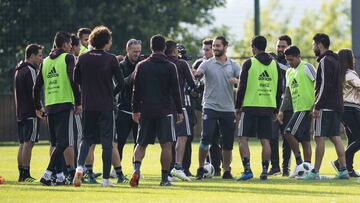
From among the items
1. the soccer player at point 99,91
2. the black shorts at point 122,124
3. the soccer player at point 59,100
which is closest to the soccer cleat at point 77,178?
the soccer player at point 99,91

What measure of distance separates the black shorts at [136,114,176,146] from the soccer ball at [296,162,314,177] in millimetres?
2750

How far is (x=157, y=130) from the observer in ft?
56.7

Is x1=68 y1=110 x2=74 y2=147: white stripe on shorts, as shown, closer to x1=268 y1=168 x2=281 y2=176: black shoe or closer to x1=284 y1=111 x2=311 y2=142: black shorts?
x1=284 y1=111 x2=311 y2=142: black shorts

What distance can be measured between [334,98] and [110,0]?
1044 inches

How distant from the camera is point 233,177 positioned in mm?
19312

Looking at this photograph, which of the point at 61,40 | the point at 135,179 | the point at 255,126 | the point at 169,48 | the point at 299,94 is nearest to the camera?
the point at 135,179

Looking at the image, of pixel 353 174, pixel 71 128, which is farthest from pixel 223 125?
pixel 71 128

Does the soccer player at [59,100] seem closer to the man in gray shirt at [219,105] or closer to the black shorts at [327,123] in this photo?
the man in gray shirt at [219,105]

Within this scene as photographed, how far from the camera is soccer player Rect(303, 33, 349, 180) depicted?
1840 cm

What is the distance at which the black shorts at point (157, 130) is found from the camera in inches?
675

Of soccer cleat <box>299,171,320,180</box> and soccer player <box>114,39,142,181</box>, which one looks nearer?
soccer cleat <box>299,171,320,180</box>

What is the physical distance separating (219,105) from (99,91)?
282 centimetres

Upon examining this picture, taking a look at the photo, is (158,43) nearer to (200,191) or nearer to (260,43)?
(260,43)

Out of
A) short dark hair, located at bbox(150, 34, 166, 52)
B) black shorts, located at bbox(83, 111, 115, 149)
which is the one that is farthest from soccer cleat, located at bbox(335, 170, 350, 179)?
black shorts, located at bbox(83, 111, 115, 149)
